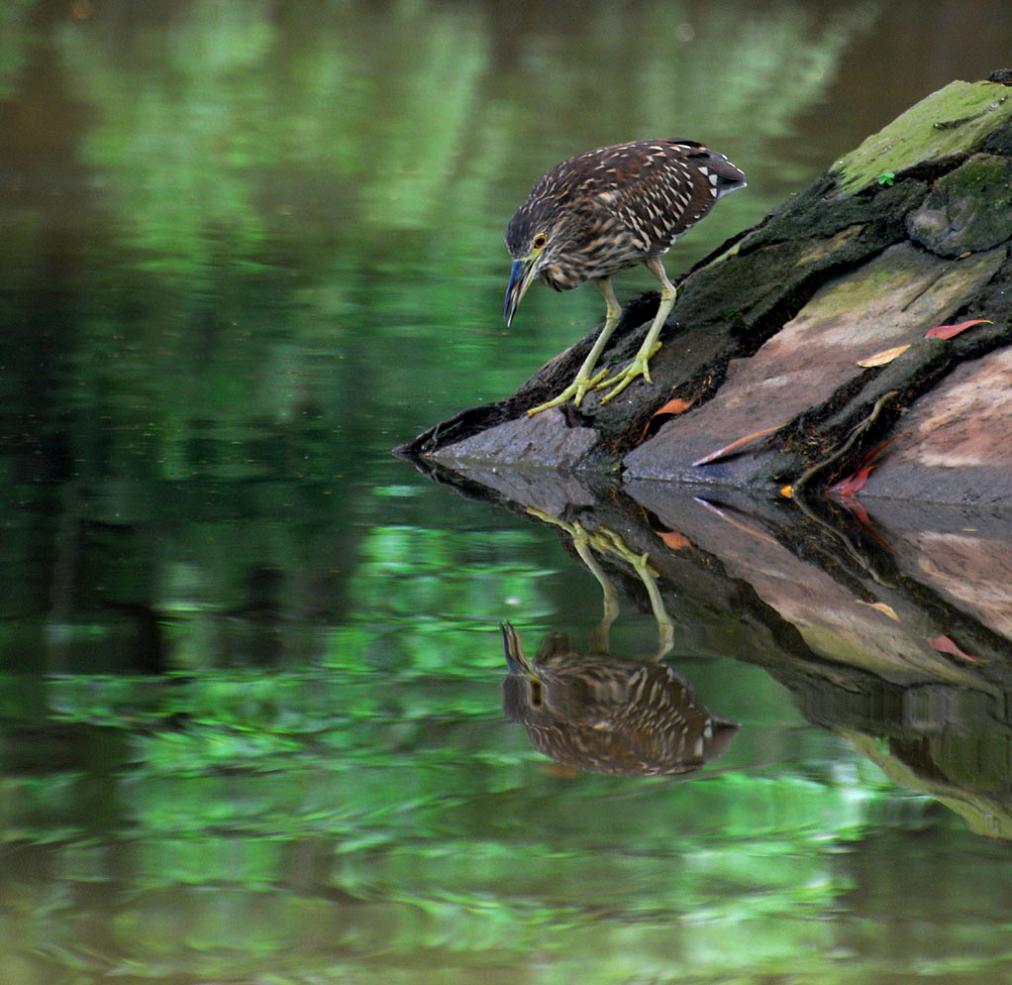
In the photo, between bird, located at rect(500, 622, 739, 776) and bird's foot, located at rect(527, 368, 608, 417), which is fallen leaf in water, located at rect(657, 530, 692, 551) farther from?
bird's foot, located at rect(527, 368, 608, 417)

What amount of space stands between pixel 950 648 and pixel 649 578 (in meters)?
1.00

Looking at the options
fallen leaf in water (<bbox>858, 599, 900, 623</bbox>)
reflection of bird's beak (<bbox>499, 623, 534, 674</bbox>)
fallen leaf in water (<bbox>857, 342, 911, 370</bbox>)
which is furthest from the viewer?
fallen leaf in water (<bbox>857, 342, 911, 370</bbox>)

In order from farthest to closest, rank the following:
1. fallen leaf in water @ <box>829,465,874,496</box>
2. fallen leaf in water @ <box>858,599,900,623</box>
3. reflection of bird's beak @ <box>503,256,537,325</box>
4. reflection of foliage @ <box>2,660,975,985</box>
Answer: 1. reflection of bird's beak @ <box>503,256,537,325</box>
2. fallen leaf in water @ <box>829,465,874,496</box>
3. fallen leaf in water @ <box>858,599,900,623</box>
4. reflection of foliage @ <box>2,660,975,985</box>

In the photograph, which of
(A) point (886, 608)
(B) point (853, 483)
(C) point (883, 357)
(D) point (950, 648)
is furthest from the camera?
(C) point (883, 357)

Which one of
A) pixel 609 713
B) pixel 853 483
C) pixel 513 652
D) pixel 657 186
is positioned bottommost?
pixel 609 713

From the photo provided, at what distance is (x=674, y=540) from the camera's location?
6.06 meters

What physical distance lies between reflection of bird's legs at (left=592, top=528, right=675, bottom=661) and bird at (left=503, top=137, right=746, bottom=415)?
999 mm

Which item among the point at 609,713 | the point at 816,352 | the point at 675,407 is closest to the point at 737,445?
the point at 675,407

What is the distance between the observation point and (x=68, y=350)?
8.92 m

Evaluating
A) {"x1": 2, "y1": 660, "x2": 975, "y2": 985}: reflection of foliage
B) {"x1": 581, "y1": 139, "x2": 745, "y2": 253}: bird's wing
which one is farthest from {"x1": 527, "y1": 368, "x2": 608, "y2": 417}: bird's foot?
{"x1": 2, "y1": 660, "x2": 975, "y2": 985}: reflection of foliage

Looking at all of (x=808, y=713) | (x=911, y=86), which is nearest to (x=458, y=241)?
(x=808, y=713)

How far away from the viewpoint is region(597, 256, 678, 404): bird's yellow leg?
729 centimetres

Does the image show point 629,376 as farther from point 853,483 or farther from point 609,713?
point 609,713

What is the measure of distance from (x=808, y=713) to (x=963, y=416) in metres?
2.38
